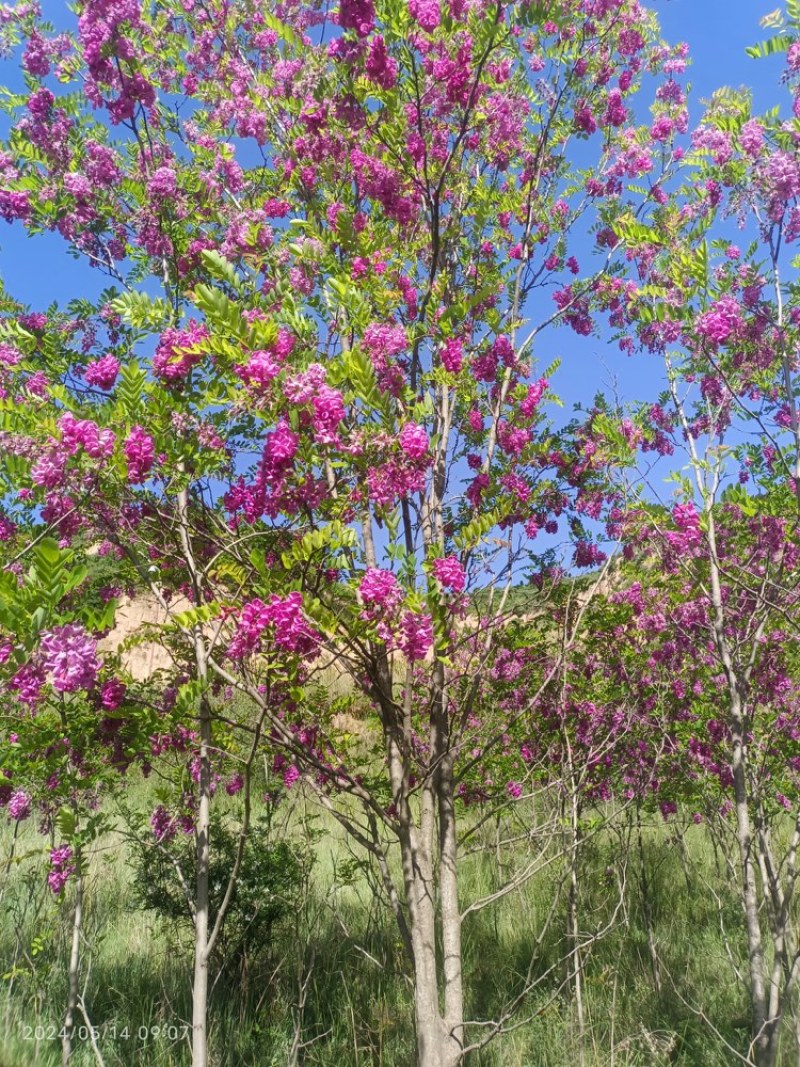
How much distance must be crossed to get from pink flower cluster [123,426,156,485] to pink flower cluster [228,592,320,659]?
67 centimetres

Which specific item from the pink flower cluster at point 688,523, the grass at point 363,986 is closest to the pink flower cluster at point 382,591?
the grass at point 363,986

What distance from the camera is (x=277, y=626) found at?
2.52 meters

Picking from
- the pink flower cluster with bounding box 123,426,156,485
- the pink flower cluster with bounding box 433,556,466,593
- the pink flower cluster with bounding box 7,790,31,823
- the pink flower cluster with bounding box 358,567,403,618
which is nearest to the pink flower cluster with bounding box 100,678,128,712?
the pink flower cluster with bounding box 123,426,156,485

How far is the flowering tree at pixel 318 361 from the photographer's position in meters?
2.65

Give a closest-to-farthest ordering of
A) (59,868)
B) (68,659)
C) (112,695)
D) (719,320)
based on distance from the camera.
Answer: (68,659)
(112,695)
(719,320)
(59,868)

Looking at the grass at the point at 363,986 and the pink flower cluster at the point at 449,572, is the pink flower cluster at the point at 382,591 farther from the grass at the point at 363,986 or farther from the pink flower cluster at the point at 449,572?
the grass at the point at 363,986

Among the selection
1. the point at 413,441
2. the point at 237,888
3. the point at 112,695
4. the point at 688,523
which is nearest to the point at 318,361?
the point at 413,441

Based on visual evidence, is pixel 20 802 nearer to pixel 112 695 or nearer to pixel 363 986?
pixel 112 695

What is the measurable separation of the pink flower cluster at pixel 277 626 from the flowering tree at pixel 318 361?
12mm

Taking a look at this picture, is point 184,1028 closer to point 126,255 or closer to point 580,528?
point 580,528

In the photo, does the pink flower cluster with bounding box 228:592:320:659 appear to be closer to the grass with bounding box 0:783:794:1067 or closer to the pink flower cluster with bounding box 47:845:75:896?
the grass with bounding box 0:783:794:1067

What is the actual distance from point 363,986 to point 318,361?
4436mm

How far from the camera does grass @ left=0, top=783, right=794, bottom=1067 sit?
4156 mm

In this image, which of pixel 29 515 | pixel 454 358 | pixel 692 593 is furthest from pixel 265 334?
pixel 692 593
